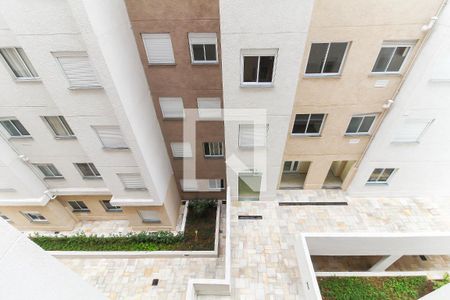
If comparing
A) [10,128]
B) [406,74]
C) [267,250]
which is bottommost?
[267,250]

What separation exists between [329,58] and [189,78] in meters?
6.35

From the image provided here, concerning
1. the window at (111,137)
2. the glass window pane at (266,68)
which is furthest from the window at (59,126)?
the glass window pane at (266,68)

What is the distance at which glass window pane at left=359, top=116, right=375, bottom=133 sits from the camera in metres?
11.2

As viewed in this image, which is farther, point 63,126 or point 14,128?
point 14,128

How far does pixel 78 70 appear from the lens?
9.49 metres

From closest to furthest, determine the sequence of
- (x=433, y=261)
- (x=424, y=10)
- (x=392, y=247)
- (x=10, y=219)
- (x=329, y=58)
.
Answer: (x=424, y=10), (x=329, y=58), (x=392, y=247), (x=433, y=261), (x=10, y=219)

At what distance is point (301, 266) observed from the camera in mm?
10648

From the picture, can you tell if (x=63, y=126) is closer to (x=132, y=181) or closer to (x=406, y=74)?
(x=132, y=181)

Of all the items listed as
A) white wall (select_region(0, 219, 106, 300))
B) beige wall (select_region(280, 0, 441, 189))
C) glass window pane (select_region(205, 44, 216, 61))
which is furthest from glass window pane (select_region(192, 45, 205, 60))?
white wall (select_region(0, 219, 106, 300))

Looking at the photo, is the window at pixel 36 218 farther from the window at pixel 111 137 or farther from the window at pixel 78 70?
the window at pixel 78 70

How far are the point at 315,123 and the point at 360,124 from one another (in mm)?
2168

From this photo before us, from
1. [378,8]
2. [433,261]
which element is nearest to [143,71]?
[378,8]

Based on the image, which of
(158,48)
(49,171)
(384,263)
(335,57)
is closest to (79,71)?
(158,48)

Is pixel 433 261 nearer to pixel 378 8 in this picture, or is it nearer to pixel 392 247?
pixel 392 247
